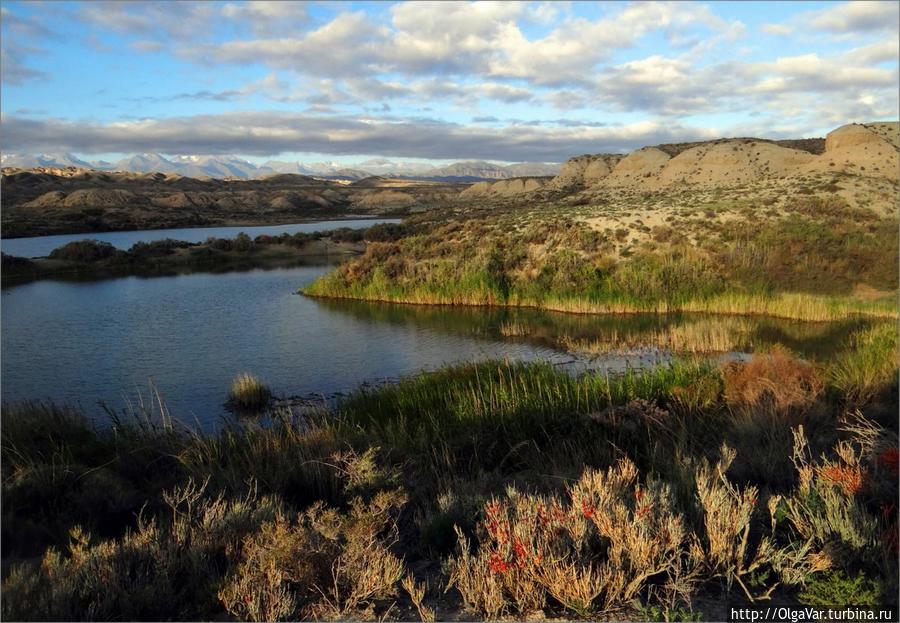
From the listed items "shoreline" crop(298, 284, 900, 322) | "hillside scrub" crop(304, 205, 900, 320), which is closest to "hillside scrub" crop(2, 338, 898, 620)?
"shoreline" crop(298, 284, 900, 322)

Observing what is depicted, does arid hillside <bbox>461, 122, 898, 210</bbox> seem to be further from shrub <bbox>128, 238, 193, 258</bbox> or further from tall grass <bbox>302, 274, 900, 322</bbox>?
shrub <bbox>128, 238, 193, 258</bbox>

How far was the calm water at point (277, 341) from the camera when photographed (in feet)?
44.8

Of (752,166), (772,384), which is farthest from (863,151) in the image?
(772,384)

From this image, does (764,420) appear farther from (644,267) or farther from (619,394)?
(644,267)

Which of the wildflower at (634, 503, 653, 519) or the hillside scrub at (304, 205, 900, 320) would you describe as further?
the hillside scrub at (304, 205, 900, 320)

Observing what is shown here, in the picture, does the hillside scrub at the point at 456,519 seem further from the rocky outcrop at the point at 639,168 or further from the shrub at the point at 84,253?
the rocky outcrop at the point at 639,168

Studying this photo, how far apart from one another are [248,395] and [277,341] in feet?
20.1

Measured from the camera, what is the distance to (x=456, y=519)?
5008 mm

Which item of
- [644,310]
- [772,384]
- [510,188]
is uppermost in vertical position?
[510,188]

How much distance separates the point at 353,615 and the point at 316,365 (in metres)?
11.8

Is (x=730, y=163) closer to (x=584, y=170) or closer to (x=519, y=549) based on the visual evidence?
(x=584, y=170)

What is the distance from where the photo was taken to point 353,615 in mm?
3787

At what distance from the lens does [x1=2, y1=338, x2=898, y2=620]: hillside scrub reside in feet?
Result: 12.5

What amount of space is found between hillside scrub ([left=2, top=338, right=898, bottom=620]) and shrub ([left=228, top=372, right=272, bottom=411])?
3.52 metres
